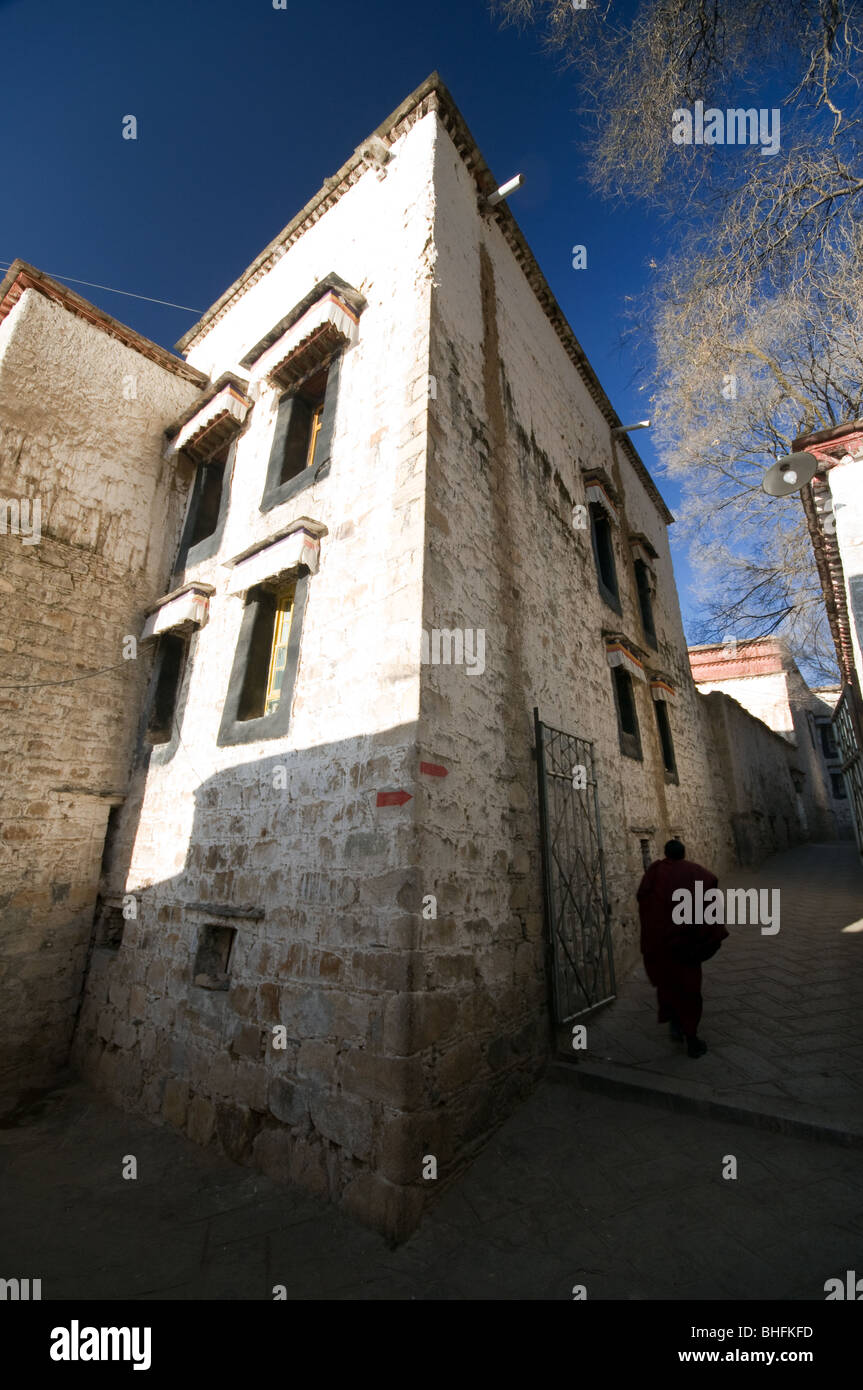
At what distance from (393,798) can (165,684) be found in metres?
4.08

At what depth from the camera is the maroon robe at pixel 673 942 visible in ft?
13.4

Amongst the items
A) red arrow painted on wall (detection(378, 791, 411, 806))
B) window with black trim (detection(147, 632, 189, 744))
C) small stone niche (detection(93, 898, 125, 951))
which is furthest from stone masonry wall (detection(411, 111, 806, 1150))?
small stone niche (detection(93, 898, 125, 951))

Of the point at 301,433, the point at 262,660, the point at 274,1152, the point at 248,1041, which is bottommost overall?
the point at 274,1152

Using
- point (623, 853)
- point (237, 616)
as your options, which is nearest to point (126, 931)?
point (237, 616)

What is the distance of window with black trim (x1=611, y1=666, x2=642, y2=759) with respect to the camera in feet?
24.6

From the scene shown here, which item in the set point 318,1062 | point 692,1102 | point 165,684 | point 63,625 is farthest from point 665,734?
point 63,625

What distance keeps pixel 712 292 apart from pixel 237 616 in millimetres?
6420

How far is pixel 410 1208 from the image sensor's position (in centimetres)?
277

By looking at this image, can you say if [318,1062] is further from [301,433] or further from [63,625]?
[301,433]

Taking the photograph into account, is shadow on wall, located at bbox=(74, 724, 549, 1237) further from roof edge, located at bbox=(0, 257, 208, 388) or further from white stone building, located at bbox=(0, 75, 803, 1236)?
roof edge, located at bbox=(0, 257, 208, 388)

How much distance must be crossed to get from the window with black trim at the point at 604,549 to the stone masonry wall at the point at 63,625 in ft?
19.9

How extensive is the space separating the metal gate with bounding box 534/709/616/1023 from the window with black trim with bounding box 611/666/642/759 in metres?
1.88

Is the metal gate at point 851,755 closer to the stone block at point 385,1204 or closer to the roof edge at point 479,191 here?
the roof edge at point 479,191

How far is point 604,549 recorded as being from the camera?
8.99 m
